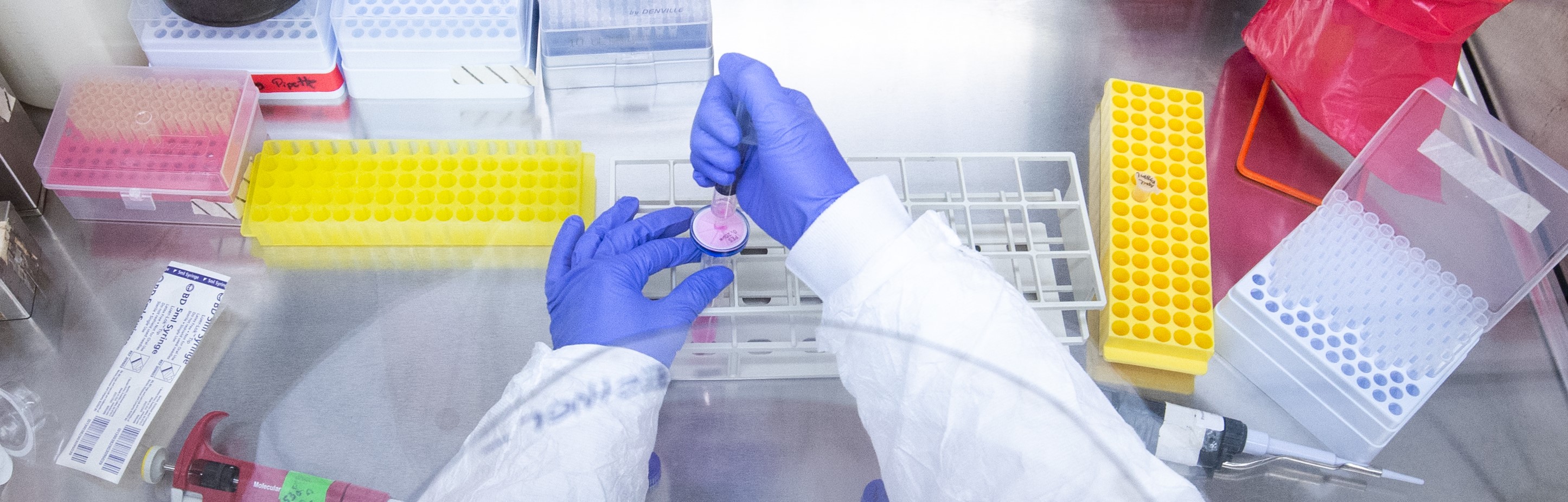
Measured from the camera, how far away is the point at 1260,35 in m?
1.35

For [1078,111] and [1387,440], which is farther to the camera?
[1078,111]

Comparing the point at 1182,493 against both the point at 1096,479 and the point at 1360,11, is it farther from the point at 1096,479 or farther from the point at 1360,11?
the point at 1360,11

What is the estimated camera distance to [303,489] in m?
0.87

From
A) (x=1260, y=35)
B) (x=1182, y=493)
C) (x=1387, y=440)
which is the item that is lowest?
(x=1387, y=440)

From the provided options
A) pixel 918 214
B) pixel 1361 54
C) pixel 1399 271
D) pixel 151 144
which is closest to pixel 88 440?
pixel 151 144

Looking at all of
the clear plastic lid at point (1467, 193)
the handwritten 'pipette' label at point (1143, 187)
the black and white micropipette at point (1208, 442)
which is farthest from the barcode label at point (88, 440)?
the clear plastic lid at point (1467, 193)

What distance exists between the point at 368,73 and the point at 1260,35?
1321 mm

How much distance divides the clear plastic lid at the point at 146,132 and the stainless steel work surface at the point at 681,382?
0.11 meters

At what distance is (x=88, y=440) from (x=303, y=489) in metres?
0.29

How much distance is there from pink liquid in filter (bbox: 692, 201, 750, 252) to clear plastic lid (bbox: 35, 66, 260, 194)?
2.03ft

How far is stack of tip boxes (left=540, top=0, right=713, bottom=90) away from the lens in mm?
1321

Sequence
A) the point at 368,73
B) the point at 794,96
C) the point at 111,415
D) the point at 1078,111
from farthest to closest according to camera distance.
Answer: the point at 1078,111
the point at 368,73
the point at 794,96
the point at 111,415

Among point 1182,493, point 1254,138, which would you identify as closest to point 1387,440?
point 1182,493

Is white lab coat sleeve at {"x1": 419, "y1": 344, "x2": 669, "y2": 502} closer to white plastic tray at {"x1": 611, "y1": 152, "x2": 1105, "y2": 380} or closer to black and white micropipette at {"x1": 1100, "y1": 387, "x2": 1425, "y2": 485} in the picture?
white plastic tray at {"x1": 611, "y1": 152, "x2": 1105, "y2": 380}
